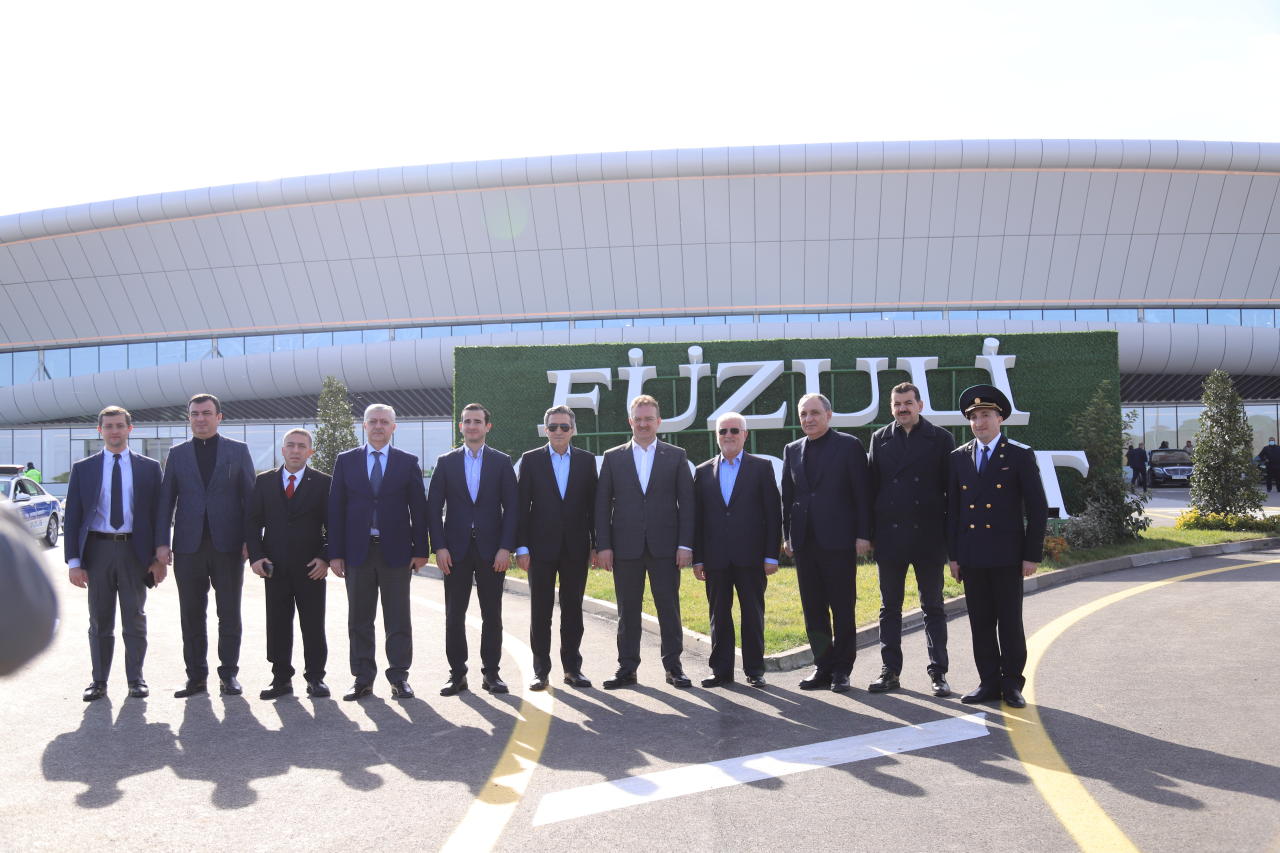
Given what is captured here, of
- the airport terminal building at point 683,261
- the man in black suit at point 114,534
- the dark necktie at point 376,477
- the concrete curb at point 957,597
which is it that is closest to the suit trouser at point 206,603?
the man in black suit at point 114,534

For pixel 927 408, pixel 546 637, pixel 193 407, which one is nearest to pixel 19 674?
pixel 546 637

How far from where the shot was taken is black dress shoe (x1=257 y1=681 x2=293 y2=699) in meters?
6.49

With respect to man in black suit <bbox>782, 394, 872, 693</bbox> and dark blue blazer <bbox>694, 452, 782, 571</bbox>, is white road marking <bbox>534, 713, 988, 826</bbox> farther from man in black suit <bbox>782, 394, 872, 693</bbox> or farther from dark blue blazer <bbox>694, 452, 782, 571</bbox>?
dark blue blazer <bbox>694, 452, 782, 571</bbox>

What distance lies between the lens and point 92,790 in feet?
14.7

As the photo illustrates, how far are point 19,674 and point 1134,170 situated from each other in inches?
1444

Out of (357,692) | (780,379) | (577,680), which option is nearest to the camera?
(357,692)

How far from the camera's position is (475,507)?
704cm

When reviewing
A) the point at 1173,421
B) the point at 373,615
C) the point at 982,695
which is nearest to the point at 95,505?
the point at 373,615

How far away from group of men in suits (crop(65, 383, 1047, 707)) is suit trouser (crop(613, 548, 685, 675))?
0.02 metres

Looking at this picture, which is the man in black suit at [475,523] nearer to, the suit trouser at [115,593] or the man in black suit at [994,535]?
the suit trouser at [115,593]

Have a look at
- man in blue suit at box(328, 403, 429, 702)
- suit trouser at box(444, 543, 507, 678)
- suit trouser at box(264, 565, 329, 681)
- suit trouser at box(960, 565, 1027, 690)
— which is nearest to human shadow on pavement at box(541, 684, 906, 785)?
suit trouser at box(444, 543, 507, 678)

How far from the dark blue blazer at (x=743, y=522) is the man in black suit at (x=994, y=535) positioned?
1.24m

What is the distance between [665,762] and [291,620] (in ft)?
10.8

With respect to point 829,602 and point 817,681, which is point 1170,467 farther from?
point 817,681
